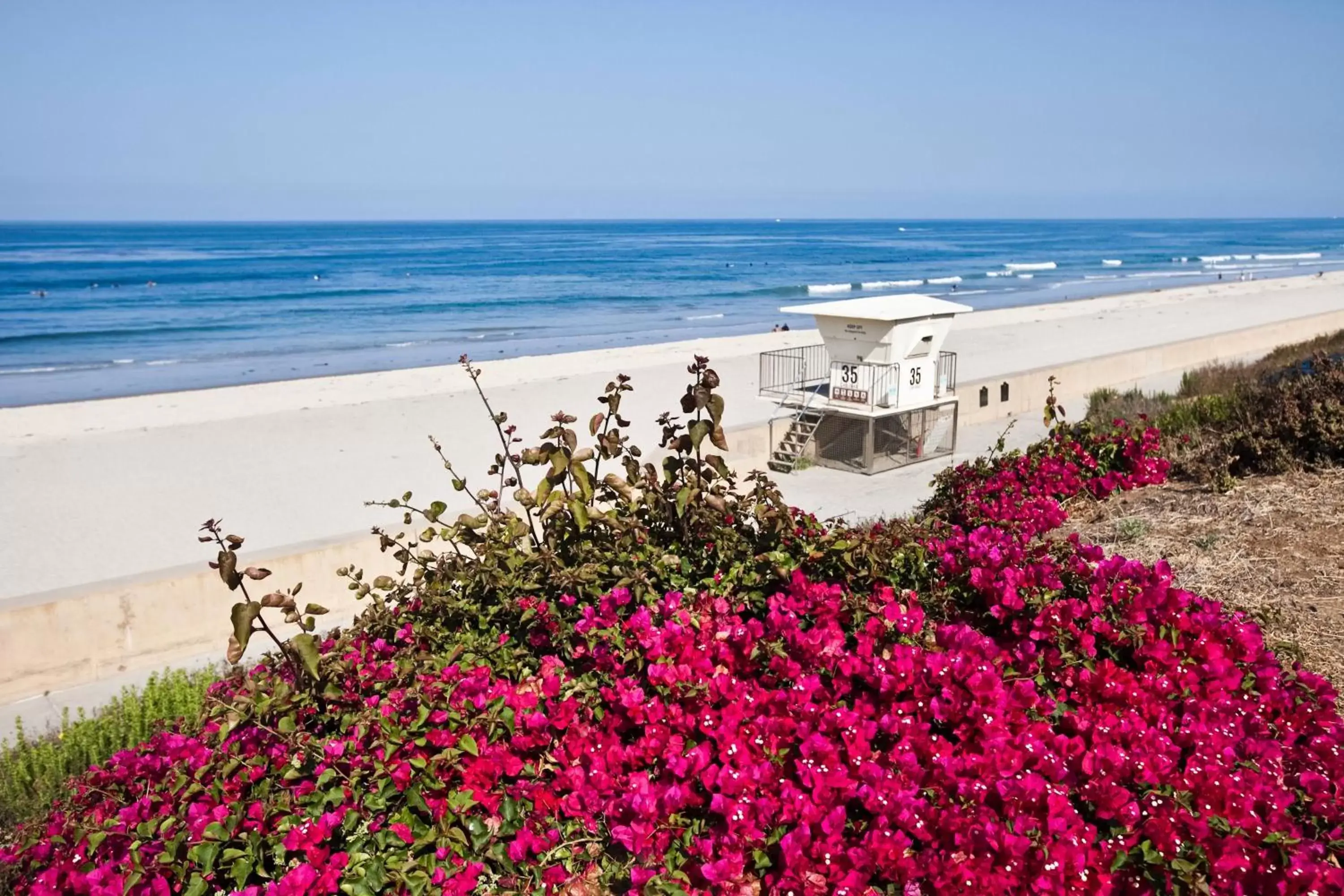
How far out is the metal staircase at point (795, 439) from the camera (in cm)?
1350

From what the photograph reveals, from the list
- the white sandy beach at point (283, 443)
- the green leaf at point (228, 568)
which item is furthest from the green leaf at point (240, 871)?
the white sandy beach at point (283, 443)

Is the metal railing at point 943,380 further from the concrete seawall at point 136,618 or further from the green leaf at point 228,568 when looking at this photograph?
the green leaf at point 228,568

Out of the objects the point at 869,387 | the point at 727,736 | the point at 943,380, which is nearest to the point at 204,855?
the point at 727,736

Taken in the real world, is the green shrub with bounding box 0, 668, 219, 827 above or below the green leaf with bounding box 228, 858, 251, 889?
below

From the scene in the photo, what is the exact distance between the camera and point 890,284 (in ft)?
184

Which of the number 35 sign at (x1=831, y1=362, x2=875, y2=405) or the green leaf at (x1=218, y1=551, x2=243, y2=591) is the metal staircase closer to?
the number 35 sign at (x1=831, y1=362, x2=875, y2=405)

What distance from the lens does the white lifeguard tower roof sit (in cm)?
1334

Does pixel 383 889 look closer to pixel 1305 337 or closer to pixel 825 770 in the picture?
pixel 825 770

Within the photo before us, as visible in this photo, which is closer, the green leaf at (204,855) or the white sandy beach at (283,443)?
the green leaf at (204,855)

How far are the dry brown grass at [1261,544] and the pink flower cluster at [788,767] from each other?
72 centimetres

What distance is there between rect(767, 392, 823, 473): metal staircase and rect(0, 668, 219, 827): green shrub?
8699 millimetres

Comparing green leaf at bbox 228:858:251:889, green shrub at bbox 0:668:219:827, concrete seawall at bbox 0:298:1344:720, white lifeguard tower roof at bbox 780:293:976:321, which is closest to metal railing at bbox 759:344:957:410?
white lifeguard tower roof at bbox 780:293:976:321

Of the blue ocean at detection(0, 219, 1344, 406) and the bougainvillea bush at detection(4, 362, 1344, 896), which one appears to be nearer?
the bougainvillea bush at detection(4, 362, 1344, 896)

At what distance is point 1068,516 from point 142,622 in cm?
568
